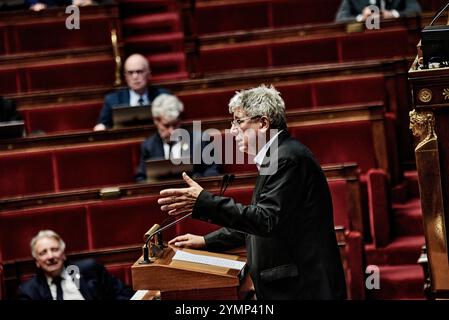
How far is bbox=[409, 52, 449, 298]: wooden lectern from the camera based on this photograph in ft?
2.97

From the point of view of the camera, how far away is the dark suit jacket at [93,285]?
1.35 m

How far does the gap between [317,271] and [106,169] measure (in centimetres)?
76

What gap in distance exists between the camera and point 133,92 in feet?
5.98

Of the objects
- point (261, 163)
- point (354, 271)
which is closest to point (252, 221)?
point (261, 163)

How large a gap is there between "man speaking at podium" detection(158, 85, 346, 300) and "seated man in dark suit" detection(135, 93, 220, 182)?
0.65m

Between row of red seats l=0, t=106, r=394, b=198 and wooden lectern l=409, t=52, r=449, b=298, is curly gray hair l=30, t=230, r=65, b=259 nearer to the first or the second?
row of red seats l=0, t=106, r=394, b=198

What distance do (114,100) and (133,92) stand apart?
4 cm

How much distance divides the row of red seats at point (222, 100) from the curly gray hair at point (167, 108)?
5.7 inches

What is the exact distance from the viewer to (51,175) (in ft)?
5.27

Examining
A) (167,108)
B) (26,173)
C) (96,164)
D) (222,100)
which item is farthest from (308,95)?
(26,173)

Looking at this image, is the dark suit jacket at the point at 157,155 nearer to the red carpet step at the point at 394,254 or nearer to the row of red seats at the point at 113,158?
the row of red seats at the point at 113,158

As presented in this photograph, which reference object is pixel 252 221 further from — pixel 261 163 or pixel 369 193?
pixel 369 193

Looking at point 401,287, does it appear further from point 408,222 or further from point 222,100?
point 222,100

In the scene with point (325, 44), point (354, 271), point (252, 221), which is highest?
point (325, 44)
